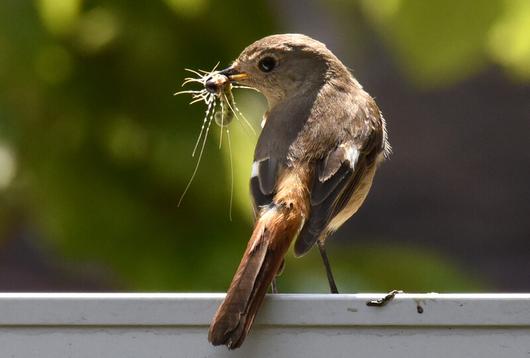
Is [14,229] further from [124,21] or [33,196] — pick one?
[124,21]

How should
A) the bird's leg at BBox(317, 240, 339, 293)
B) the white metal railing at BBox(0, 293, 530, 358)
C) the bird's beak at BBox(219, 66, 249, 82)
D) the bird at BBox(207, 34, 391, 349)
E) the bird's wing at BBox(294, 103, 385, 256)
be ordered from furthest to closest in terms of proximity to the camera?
the bird's beak at BBox(219, 66, 249, 82) → the bird's leg at BBox(317, 240, 339, 293) → the bird's wing at BBox(294, 103, 385, 256) → the bird at BBox(207, 34, 391, 349) → the white metal railing at BBox(0, 293, 530, 358)

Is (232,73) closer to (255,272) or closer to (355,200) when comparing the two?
(355,200)

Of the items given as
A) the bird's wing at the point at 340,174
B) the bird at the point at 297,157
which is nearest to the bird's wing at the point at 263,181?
the bird at the point at 297,157

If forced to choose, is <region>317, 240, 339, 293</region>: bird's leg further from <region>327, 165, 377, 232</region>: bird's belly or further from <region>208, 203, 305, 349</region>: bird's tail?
<region>208, 203, 305, 349</region>: bird's tail

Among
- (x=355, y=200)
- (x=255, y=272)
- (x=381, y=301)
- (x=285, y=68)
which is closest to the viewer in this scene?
(x=381, y=301)

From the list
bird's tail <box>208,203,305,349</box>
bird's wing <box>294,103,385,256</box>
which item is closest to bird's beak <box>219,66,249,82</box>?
bird's wing <box>294,103,385,256</box>

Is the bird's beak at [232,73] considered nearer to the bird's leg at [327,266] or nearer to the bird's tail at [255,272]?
the bird's leg at [327,266]

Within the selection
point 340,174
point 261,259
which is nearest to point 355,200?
point 340,174
